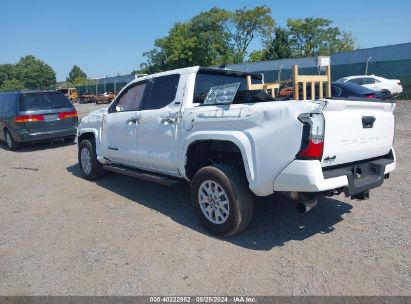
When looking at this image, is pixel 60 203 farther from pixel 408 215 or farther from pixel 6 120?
pixel 6 120

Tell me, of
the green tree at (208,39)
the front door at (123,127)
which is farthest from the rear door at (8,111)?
the green tree at (208,39)

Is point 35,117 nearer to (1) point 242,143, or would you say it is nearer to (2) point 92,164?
(2) point 92,164

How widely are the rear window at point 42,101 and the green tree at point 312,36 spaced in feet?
203

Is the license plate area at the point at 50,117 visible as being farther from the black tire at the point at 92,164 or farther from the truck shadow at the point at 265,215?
the truck shadow at the point at 265,215

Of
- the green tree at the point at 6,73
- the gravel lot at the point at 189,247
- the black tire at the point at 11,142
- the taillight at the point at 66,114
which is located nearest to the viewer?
the gravel lot at the point at 189,247

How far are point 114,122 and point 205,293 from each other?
354 centimetres

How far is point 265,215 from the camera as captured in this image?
4625 mm

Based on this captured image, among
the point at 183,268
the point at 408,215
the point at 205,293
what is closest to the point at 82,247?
the point at 183,268

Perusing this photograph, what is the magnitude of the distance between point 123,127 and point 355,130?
11.0ft

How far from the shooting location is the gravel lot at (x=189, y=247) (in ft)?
10.3

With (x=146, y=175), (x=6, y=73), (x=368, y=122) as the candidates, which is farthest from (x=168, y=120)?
(x=6, y=73)

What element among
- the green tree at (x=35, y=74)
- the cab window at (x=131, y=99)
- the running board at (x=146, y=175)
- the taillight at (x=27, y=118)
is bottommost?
the running board at (x=146, y=175)

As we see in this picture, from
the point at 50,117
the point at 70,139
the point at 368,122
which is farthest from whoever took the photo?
the point at 70,139

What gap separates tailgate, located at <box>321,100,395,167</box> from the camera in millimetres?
3291
